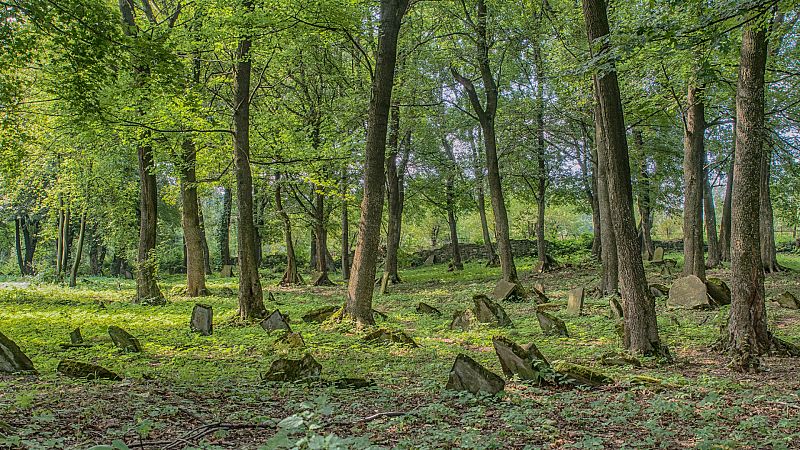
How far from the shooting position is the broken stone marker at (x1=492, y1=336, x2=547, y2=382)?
623 cm

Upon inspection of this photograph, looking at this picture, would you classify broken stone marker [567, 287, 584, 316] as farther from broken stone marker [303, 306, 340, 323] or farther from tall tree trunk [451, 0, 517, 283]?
broken stone marker [303, 306, 340, 323]

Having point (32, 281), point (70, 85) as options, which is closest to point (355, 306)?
point (70, 85)

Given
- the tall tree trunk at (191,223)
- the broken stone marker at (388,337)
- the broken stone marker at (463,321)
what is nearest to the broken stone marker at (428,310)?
the broken stone marker at (463,321)

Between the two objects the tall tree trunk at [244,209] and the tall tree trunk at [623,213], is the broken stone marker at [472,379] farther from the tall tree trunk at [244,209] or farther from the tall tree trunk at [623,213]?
the tall tree trunk at [244,209]

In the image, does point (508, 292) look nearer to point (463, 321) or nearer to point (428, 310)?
point (428, 310)

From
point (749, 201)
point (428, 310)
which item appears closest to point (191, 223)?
point (428, 310)

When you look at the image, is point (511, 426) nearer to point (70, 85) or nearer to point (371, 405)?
point (371, 405)

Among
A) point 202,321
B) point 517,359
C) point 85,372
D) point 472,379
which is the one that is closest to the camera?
point 472,379

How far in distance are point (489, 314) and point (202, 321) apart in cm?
577

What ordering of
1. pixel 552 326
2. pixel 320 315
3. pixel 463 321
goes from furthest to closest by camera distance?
pixel 320 315
pixel 463 321
pixel 552 326

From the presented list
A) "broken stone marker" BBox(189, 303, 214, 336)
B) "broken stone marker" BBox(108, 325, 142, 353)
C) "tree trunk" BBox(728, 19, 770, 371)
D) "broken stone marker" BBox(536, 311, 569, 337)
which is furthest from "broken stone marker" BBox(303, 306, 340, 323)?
"tree trunk" BBox(728, 19, 770, 371)

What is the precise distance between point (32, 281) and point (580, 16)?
22.4 m

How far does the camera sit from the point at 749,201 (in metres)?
7.14

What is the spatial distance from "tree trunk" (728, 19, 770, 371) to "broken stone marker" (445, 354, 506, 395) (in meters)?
3.71
